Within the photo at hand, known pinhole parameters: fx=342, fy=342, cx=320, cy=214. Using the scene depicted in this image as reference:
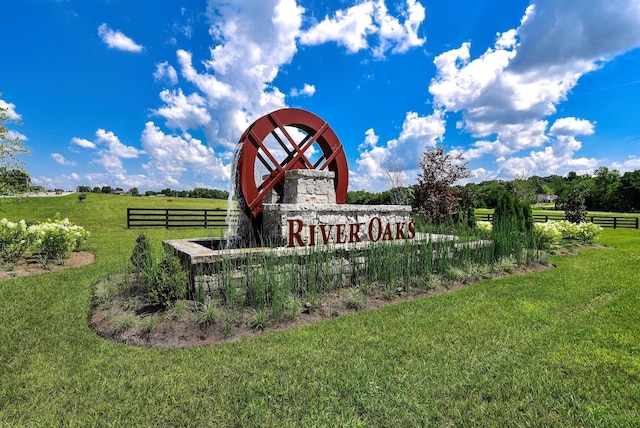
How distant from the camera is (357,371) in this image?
316 centimetres

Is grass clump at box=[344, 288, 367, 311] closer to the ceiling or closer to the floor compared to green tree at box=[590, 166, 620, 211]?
closer to the floor

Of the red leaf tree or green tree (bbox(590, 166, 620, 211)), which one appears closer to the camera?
the red leaf tree

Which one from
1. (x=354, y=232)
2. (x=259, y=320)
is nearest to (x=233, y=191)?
(x=354, y=232)

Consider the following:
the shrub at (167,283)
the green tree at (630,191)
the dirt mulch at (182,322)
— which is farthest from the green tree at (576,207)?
the green tree at (630,191)

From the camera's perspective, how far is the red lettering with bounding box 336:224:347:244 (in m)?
7.14

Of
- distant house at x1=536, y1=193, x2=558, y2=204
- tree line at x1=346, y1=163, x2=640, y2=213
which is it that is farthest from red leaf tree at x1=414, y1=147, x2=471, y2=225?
distant house at x1=536, y1=193, x2=558, y2=204

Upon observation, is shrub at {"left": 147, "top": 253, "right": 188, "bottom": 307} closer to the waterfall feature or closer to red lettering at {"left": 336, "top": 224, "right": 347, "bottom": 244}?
the waterfall feature

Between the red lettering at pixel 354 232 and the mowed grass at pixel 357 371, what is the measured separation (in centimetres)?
229

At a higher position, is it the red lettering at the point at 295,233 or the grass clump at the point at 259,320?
the red lettering at the point at 295,233

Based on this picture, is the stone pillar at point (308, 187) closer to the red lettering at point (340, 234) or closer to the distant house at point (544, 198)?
the red lettering at point (340, 234)

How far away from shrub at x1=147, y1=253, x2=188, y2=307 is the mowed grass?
794 millimetres

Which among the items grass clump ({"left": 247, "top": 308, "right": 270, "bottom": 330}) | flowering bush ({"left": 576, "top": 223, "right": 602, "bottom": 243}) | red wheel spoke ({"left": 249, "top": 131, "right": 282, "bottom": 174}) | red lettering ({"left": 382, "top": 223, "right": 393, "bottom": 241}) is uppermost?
red wheel spoke ({"left": 249, "top": 131, "right": 282, "bottom": 174})

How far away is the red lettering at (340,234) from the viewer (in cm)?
714

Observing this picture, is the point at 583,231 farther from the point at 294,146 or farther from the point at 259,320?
the point at 259,320
